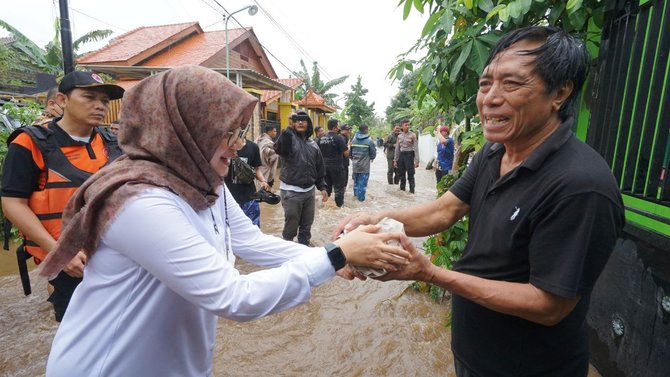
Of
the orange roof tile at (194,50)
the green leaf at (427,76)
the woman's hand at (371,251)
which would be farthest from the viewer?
the orange roof tile at (194,50)

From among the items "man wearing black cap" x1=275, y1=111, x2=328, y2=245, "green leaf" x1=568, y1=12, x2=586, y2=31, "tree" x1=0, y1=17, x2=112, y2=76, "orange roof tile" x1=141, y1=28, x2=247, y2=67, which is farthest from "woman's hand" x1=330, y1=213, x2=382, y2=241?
"tree" x1=0, y1=17, x2=112, y2=76

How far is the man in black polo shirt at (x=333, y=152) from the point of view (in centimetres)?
725

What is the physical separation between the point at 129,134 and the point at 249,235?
0.73m

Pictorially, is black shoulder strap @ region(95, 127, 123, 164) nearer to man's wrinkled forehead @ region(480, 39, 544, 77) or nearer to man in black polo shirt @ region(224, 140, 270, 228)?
man in black polo shirt @ region(224, 140, 270, 228)

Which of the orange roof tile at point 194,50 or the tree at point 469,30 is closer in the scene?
the tree at point 469,30

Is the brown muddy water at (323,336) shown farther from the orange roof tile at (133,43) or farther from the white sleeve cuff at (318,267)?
the orange roof tile at (133,43)

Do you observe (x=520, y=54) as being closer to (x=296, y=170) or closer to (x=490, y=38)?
(x=490, y=38)

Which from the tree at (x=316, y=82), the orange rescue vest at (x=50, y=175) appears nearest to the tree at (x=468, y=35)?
the orange rescue vest at (x=50, y=175)

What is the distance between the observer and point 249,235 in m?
1.75

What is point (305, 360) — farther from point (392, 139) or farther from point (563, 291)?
point (392, 139)

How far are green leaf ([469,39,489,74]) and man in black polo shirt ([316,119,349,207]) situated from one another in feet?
16.7

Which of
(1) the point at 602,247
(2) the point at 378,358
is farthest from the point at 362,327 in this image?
(1) the point at 602,247

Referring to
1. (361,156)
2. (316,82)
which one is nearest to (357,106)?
(316,82)

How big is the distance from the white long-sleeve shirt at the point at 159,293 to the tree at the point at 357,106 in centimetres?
3794
